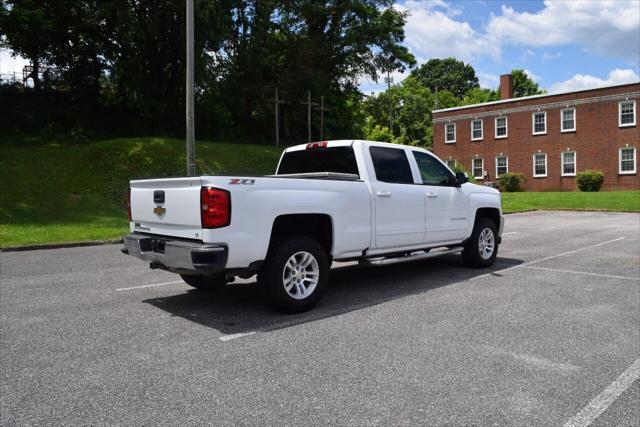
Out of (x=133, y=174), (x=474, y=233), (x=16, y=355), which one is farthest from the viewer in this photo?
(x=133, y=174)

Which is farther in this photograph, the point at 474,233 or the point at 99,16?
the point at 99,16

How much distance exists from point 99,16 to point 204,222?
2332 centimetres

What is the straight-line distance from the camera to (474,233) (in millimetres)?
8516

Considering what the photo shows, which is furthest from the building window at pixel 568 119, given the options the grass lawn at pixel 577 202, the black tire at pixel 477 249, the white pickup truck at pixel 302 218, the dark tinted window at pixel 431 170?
the dark tinted window at pixel 431 170

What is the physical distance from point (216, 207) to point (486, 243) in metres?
5.64

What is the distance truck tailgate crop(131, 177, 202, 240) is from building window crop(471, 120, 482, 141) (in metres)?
40.3

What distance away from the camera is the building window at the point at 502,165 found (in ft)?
134

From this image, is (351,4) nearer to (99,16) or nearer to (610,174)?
(99,16)

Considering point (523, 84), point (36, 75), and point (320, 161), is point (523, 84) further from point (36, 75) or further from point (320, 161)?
point (320, 161)

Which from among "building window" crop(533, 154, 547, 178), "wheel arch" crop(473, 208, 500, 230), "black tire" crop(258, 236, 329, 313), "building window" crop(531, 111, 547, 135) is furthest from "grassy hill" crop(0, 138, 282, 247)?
"building window" crop(531, 111, 547, 135)

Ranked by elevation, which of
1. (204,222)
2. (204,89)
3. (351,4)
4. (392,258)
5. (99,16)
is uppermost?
(351,4)

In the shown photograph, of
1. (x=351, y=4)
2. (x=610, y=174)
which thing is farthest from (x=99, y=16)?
(x=610, y=174)

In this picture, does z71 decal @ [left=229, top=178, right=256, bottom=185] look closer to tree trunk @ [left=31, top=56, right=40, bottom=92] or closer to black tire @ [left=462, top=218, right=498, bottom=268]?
black tire @ [left=462, top=218, right=498, bottom=268]

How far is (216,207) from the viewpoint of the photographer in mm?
4930
